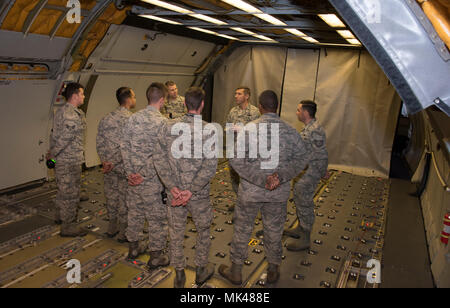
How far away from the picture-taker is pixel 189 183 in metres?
3.06

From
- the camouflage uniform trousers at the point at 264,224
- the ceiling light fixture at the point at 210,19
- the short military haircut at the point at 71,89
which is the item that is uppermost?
the ceiling light fixture at the point at 210,19

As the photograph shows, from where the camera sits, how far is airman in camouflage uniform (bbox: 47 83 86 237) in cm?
402

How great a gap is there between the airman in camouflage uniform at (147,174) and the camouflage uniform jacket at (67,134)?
960 mm

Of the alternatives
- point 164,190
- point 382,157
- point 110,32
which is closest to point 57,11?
point 110,32

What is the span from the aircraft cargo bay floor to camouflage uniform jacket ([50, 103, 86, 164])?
99cm

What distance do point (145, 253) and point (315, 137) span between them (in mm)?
2414

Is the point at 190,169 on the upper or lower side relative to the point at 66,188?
upper

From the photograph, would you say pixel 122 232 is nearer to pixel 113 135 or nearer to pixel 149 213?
pixel 149 213

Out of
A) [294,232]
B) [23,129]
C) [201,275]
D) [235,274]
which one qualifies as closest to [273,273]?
[235,274]

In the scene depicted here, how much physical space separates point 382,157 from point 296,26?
4.15 metres

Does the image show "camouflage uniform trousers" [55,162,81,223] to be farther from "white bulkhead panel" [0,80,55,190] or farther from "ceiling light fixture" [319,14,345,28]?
"ceiling light fixture" [319,14,345,28]

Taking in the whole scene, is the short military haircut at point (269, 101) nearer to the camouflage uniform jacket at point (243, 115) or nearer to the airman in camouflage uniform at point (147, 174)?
the airman in camouflage uniform at point (147, 174)

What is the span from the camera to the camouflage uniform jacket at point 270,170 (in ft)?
10.3

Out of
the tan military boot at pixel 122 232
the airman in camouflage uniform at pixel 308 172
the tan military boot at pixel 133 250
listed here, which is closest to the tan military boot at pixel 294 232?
the airman in camouflage uniform at pixel 308 172
